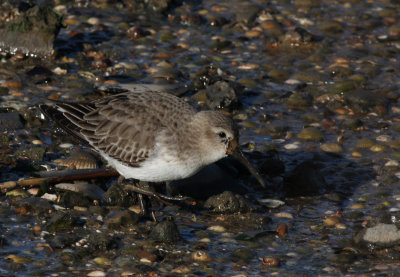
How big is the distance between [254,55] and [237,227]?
524 centimetres

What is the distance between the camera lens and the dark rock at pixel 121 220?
8180mm

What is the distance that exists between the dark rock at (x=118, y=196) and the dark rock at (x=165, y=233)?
0.95m

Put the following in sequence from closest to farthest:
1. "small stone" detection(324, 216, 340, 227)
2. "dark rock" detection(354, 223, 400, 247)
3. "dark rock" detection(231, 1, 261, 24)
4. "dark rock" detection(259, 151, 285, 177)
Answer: "dark rock" detection(354, 223, 400, 247), "small stone" detection(324, 216, 340, 227), "dark rock" detection(259, 151, 285, 177), "dark rock" detection(231, 1, 261, 24)

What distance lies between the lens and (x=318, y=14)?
46.9ft

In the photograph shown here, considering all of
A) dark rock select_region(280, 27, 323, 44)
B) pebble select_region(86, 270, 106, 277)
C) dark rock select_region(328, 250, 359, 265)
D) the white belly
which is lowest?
dark rock select_region(328, 250, 359, 265)

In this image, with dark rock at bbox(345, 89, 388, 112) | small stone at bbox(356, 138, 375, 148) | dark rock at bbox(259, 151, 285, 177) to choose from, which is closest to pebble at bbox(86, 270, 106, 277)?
dark rock at bbox(259, 151, 285, 177)

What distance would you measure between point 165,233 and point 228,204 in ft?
3.49

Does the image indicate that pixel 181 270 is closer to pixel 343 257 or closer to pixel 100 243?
pixel 100 243

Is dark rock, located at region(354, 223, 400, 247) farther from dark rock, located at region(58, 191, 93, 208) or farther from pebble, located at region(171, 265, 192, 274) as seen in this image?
dark rock, located at region(58, 191, 93, 208)

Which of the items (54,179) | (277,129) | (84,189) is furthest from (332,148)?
(54,179)

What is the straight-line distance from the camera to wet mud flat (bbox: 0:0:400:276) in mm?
7668

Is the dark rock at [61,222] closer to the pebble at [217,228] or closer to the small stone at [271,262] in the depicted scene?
the pebble at [217,228]

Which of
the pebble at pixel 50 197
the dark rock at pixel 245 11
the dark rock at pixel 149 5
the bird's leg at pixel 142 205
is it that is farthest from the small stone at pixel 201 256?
the dark rock at pixel 149 5

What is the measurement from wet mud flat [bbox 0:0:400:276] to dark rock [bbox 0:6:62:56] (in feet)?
0.10
